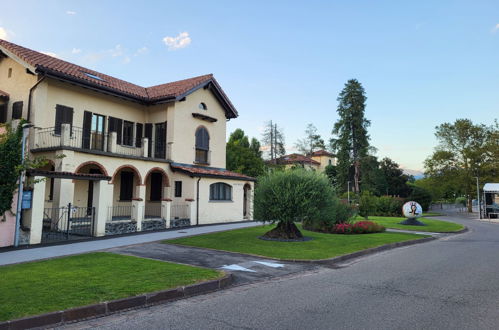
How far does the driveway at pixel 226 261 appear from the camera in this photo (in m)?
8.84

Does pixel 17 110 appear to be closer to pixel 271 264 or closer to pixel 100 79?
pixel 100 79

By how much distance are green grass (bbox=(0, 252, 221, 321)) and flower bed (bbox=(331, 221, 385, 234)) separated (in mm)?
12060

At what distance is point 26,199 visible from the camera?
12.3 metres

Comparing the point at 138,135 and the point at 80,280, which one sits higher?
the point at 138,135

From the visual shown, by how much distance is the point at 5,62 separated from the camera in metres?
18.4

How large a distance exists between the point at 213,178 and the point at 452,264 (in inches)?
572

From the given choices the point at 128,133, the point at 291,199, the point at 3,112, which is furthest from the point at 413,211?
the point at 3,112

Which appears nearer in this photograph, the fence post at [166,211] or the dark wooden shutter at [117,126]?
the fence post at [166,211]

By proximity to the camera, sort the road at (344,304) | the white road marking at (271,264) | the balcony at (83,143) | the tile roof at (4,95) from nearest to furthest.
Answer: the road at (344,304) → the white road marking at (271,264) → the balcony at (83,143) → the tile roof at (4,95)

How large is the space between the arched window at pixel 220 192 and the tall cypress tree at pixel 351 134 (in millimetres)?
33205

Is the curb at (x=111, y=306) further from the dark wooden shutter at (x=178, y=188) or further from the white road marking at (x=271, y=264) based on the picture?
the dark wooden shutter at (x=178, y=188)

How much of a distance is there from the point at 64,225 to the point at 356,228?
14.5 metres

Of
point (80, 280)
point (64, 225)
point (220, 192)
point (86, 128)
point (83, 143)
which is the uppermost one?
point (86, 128)

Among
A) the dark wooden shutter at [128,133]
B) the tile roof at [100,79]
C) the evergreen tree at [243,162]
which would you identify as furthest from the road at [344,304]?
the evergreen tree at [243,162]
